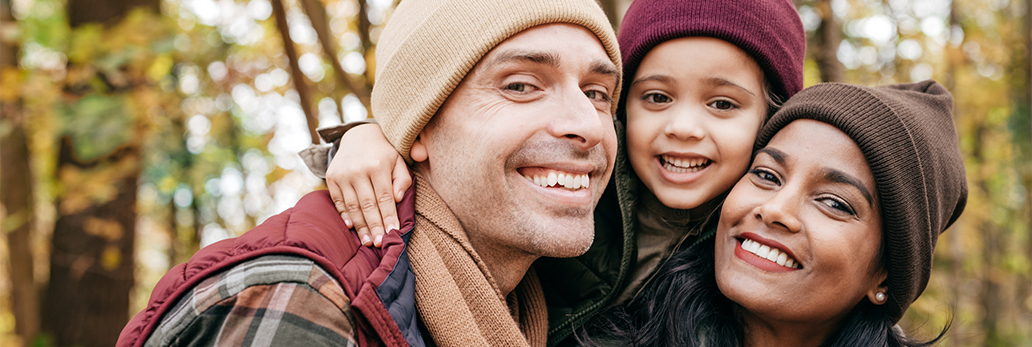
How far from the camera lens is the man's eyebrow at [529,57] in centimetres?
211

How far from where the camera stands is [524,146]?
2.09 metres

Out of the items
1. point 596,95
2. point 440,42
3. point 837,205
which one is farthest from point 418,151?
point 837,205

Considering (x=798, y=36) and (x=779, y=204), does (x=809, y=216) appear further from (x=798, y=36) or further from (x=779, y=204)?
(x=798, y=36)

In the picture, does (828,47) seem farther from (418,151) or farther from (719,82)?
(418,151)

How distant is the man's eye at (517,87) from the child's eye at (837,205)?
1057 mm

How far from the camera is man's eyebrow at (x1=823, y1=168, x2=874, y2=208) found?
2078 mm

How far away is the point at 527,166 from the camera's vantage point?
2109 mm

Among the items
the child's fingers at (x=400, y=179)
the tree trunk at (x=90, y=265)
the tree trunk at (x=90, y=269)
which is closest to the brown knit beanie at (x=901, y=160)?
the child's fingers at (x=400, y=179)

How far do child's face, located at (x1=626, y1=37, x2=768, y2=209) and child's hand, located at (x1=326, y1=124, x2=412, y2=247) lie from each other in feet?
3.28

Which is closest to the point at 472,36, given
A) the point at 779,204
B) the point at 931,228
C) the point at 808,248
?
the point at 779,204

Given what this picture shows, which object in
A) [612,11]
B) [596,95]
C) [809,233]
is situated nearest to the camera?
[809,233]

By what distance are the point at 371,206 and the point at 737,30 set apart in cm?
150

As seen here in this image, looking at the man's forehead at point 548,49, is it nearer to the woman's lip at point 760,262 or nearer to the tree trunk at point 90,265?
the woman's lip at point 760,262

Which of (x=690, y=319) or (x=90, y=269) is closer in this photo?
(x=690, y=319)
